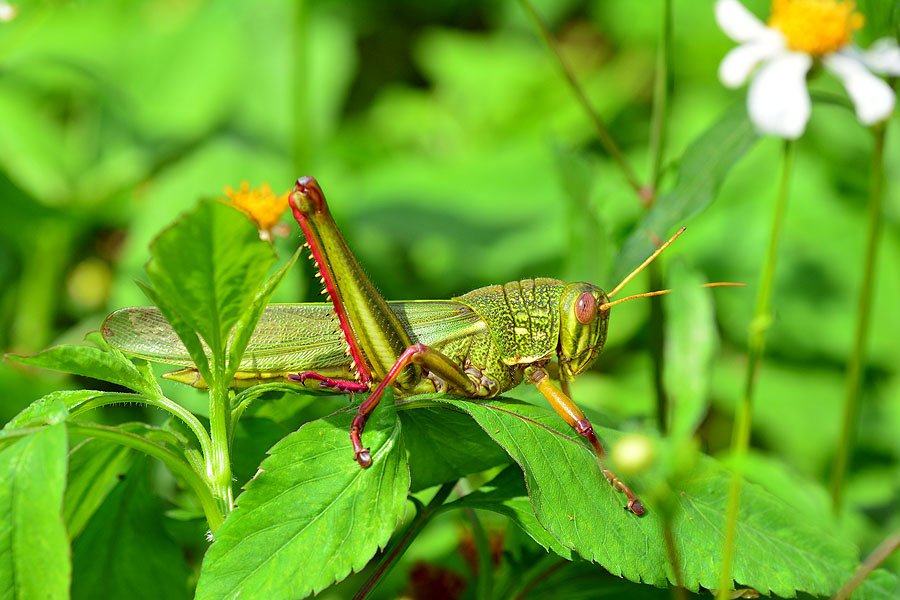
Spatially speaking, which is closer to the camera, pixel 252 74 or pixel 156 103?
pixel 156 103

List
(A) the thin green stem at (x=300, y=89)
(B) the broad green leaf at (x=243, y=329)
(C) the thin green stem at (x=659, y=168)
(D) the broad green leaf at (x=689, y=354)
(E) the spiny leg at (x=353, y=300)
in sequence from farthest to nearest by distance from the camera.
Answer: (A) the thin green stem at (x=300, y=89)
(C) the thin green stem at (x=659, y=168)
(E) the spiny leg at (x=353, y=300)
(B) the broad green leaf at (x=243, y=329)
(D) the broad green leaf at (x=689, y=354)

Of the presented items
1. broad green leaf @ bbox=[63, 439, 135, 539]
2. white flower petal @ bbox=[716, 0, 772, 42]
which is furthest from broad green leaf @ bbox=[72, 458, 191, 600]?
white flower petal @ bbox=[716, 0, 772, 42]

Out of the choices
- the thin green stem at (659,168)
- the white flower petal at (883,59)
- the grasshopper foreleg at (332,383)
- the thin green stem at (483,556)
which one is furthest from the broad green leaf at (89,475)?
the white flower petal at (883,59)

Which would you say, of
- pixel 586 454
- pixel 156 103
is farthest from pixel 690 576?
pixel 156 103

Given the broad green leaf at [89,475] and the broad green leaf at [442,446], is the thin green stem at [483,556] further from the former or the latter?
the broad green leaf at [89,475]

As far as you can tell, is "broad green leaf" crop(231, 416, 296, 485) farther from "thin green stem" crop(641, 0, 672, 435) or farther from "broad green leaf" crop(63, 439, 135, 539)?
"thin green stem" crop(641, 0, 672, 435)

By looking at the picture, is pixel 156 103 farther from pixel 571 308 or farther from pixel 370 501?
pixel 370 501

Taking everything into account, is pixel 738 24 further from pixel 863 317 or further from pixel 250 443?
pixel 250 443
